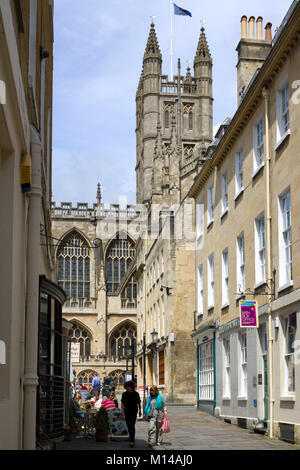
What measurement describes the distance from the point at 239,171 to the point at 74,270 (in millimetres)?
51624

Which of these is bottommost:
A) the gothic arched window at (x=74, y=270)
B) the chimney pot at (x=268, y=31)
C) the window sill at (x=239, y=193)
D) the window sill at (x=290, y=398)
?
the window sill at (x=290, y=398)

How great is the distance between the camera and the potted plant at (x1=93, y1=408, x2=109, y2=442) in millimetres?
16484

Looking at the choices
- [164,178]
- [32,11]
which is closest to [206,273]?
[32,11]

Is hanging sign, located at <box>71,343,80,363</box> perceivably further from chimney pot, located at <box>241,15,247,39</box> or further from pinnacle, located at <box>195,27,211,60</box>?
pinnacle, located at <box>195,27,211,60</box>

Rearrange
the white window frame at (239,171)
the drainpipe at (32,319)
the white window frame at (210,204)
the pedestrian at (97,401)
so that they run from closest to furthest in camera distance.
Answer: the drainpipe at (32,319) < the pedestrian at (97,401) < the white window frame at (239,171) < the white window frame at (210,204)

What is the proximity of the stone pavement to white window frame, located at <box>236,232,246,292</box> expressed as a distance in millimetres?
3899

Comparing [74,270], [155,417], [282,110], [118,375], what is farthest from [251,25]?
[74,270]

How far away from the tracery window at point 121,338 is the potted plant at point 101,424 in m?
50.1

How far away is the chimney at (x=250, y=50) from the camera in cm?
2338

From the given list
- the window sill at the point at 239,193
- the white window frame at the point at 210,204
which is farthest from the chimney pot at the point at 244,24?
the window sill at the point at 239,193

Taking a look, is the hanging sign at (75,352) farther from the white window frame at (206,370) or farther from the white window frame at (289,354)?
the white window frame at (289,354)

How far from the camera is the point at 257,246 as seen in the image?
18.7 meters
